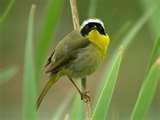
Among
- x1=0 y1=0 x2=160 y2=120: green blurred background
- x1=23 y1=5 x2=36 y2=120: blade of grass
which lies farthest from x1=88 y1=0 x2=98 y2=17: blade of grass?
x1=0 y1=0 x2=160 y2=120: green blurred background

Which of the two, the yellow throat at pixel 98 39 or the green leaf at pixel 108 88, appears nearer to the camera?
the green leaf at pixel 108 88

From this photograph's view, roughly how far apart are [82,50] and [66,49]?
0.11m

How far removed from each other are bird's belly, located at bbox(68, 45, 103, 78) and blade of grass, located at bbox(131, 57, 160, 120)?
68cm

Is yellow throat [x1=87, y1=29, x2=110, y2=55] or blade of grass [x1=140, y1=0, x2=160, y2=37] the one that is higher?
yellow throat [x1=87, y1=29, x2=110, y2=55]

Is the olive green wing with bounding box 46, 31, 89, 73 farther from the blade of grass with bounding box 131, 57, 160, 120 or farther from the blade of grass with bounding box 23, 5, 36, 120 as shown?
the blade of grass with bounding box 131, 57, 160, 120

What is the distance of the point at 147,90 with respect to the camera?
1731 mm

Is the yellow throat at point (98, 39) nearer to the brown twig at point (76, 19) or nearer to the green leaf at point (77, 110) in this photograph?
the brown twig at point (76, 19)

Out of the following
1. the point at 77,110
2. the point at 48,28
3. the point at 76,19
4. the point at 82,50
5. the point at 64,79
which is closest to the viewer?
the point at 77,110

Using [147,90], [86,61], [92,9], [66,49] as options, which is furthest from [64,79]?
[147,90]

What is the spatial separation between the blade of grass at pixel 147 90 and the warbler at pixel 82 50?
0.61 m

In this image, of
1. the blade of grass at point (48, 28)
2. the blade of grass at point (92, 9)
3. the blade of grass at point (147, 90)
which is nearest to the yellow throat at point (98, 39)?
the blade of grass at point (92, 9)

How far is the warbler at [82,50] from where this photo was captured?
2379 millimetres

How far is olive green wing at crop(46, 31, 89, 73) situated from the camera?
2342 mm

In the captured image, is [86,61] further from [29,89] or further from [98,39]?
[29,89]
